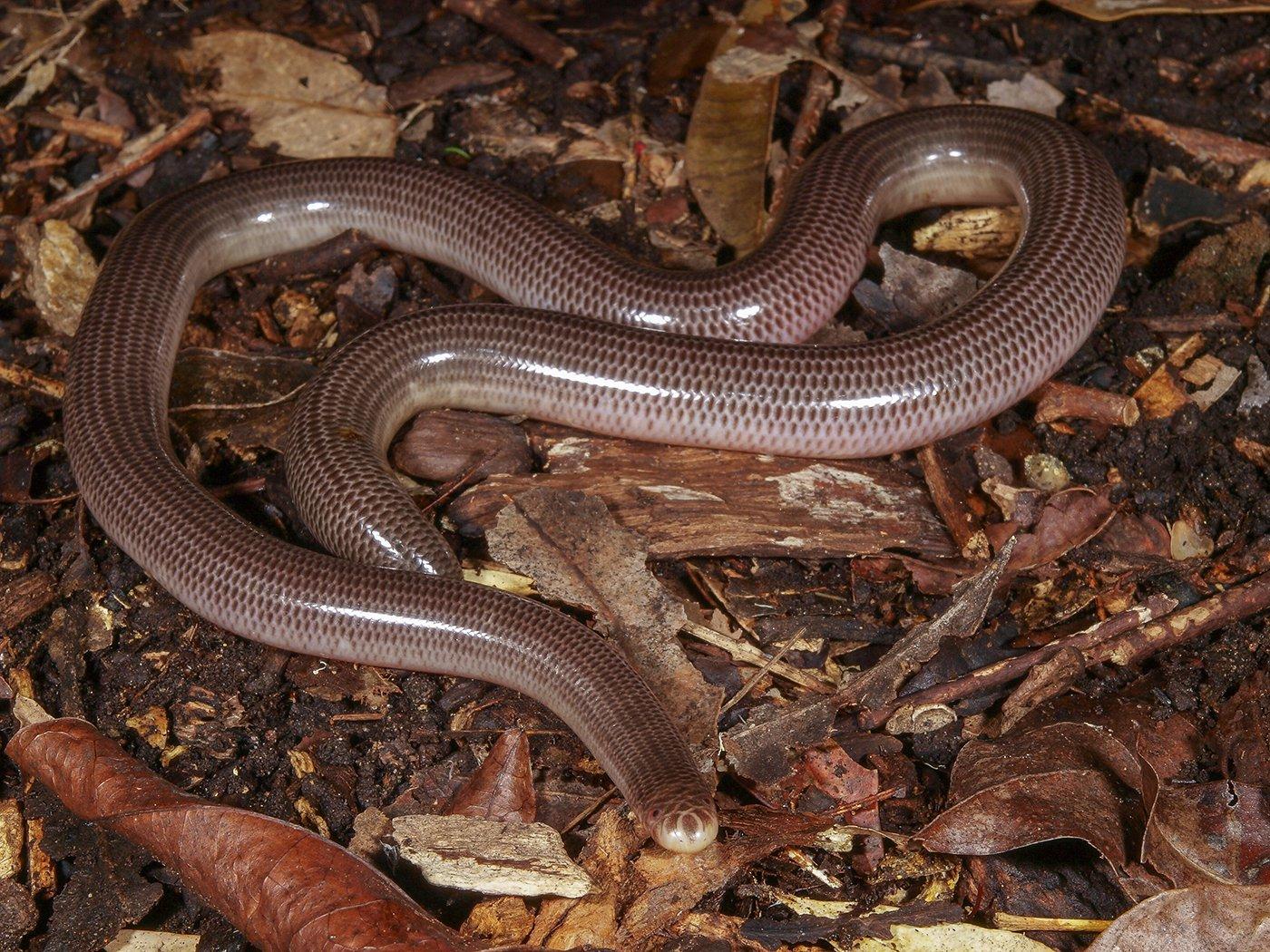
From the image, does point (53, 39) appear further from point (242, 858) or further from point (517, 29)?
point (242, 858)

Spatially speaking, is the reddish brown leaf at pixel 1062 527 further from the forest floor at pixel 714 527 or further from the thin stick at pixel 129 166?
the thin stick at pixel 129 166

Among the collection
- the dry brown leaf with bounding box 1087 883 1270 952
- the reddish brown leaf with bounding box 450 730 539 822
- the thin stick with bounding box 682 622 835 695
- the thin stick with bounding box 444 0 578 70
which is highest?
the thin stick with bounding box 444 0 578 70

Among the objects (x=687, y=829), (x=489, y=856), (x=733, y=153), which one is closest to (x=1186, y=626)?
(x=687, y=829)

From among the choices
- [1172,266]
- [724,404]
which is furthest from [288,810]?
[1172,266]

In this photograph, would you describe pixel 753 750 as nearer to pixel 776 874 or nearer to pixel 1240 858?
pixel 776 874

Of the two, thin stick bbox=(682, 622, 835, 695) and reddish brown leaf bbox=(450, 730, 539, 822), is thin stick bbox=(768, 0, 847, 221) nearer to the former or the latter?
thin stick bbox=(682, 622, 835, 695)

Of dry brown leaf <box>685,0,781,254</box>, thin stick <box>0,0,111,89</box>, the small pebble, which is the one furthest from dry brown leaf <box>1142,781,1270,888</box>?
thin stick <box>0,0,111,89</box>

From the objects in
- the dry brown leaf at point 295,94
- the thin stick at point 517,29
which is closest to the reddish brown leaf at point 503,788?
the dry brown leaf at point 295,94
